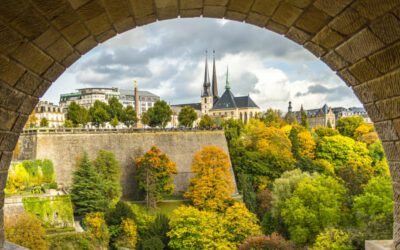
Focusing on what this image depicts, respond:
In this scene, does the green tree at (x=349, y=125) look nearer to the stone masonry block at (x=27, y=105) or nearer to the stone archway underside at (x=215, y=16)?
the stone archway underside at (x=215, y=16)

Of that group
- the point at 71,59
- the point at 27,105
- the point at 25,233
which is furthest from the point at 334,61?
the point at 25,233

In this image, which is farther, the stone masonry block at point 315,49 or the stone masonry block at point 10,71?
the stone masonry block at point 315,49

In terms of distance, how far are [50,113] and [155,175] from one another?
138ft

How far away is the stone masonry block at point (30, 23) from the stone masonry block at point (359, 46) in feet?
7.18

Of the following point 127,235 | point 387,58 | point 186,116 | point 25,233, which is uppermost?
point 186,116

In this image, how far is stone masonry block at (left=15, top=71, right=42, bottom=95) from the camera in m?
2.34

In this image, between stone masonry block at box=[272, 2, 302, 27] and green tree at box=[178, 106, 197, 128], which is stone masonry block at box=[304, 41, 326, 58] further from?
green tree at box=[178, 106, 197, 128]

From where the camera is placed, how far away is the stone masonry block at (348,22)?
7.11 ft

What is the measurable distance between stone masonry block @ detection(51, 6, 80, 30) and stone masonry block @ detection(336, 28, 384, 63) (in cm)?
200

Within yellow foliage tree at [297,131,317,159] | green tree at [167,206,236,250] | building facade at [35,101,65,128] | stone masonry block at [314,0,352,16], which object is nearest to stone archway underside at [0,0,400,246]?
stone masonry block at [314,0,352,16]

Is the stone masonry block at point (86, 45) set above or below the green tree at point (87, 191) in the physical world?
above

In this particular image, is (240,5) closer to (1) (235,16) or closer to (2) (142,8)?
(1) (235,16)

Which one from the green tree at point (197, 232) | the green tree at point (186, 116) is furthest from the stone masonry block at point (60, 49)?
the green tree at point (186, 116)

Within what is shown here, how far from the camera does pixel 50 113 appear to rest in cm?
5900
